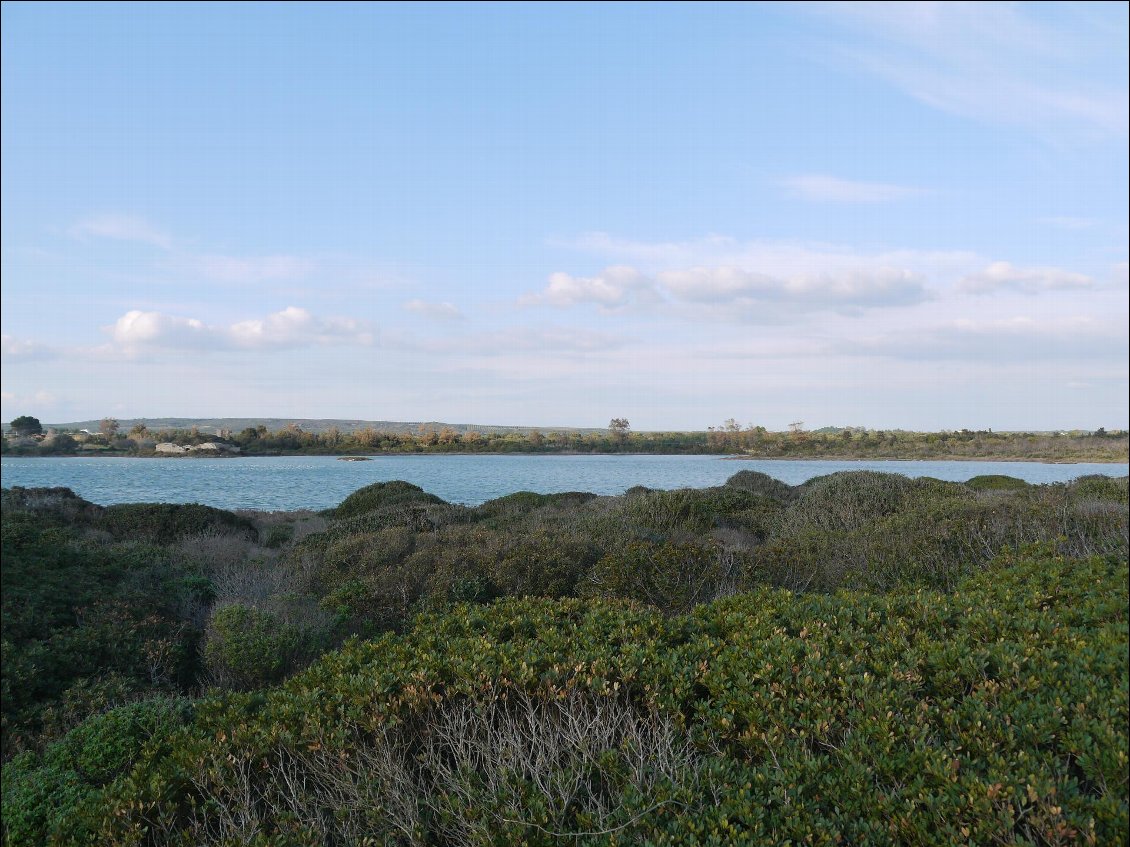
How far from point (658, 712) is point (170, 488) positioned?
Answer: 148 feet

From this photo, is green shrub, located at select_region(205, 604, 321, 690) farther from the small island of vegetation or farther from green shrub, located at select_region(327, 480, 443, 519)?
the small island of vegetation

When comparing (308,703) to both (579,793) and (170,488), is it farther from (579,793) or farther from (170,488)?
(170,488)

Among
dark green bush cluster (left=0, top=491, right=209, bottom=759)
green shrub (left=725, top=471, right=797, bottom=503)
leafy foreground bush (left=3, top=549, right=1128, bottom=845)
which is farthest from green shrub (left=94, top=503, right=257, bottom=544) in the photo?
green shrub (left=725, top=471, right=797, bottom=503)

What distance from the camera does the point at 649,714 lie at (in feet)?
12.5

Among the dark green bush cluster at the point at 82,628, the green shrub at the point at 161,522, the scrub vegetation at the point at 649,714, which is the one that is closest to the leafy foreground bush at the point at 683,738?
the scrub vegetation at the point at 649,714

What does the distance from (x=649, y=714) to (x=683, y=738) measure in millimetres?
312

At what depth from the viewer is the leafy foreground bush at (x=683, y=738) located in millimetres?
2506

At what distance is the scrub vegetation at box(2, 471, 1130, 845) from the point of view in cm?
258

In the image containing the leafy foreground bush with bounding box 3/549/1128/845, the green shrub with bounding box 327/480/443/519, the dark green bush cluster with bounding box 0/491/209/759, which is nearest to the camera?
the leafy foreground bush with bounding box 3/549/1128/845

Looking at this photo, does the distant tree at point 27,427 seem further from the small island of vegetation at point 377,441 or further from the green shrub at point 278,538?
the green shrub at point 278,538

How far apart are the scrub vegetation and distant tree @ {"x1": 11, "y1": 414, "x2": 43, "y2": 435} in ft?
230

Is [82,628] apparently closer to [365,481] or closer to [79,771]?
[79,771]

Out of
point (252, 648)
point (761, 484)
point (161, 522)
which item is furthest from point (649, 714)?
point (761, 484)

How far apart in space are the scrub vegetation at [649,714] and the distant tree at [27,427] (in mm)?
70183
